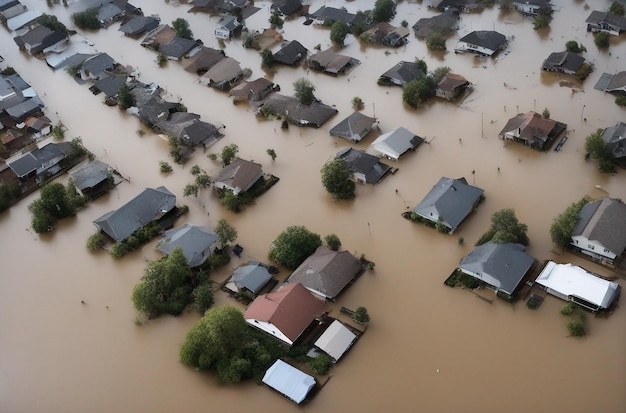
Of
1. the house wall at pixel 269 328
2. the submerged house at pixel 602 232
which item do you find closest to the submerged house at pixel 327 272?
the house wall at pixel 269 328

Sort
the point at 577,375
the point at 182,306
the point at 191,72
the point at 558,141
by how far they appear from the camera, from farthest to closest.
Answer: the point at 191,72 < the point at 558,141 < the point at 182,306 < the point at 577,375

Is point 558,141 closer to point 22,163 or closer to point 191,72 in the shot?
→ point 191,72

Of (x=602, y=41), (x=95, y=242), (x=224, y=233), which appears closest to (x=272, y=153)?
(x=224, y=233)

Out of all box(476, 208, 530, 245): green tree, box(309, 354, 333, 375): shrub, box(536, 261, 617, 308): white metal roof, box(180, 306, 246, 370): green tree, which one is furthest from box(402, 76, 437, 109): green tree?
box(180, 306, 246, 370): green tree

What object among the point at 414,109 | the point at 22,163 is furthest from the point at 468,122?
the point at 22,163

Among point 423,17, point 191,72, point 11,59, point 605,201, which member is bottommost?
point 11,59

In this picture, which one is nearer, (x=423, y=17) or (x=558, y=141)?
(x=558, y=141)

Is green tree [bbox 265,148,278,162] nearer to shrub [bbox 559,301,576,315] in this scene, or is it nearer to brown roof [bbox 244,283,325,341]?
brown roof [bbox 244,283,325,341]
